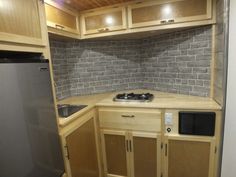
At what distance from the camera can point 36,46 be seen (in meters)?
1.06

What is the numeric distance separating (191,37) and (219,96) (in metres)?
0.77

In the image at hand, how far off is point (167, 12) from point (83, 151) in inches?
68.0

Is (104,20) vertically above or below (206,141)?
above

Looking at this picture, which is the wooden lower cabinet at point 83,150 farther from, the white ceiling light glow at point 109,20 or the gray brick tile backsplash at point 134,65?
the white ceiling light glow at point 109,20

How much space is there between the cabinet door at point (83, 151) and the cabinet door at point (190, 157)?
823 mm

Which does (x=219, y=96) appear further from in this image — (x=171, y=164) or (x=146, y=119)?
(x=171, y=164)

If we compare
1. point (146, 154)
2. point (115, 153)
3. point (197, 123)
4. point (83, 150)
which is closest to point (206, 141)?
point (197, 123)

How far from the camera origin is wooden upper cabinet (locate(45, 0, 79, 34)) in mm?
1606

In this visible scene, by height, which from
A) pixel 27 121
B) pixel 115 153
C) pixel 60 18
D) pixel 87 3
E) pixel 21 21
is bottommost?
pixel 115 153

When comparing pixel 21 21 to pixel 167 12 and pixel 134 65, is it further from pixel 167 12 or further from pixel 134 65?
pixel 134 65

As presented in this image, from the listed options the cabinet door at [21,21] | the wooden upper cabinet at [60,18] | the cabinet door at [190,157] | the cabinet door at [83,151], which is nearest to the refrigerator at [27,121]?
the cabinet door at [21,21]

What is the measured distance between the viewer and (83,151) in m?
1.60

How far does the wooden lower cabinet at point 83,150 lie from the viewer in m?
1.36

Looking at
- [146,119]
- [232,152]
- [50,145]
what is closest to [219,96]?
[232,152]
